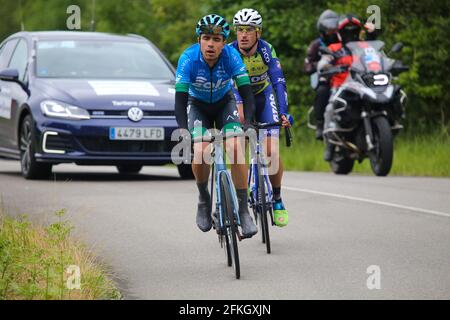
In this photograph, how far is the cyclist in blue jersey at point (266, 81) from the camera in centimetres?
1059

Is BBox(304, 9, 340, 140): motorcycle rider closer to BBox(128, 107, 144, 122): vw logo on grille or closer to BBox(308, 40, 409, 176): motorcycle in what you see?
BBox(308, 40, 409, 176): motorcycle

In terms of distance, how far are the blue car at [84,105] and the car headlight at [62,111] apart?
0.5 inches

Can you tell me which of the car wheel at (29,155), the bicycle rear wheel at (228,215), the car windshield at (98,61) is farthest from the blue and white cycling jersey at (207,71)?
the car windshield at (98,61)

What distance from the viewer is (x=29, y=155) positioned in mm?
15867

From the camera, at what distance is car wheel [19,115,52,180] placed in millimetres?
15750

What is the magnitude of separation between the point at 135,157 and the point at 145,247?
5.20 meters

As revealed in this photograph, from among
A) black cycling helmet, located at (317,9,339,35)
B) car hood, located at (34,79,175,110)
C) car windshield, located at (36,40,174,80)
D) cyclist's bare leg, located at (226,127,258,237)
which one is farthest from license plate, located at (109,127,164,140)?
cyclist's bare leg, located at (226,127,258,237)

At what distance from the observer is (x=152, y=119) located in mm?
15531

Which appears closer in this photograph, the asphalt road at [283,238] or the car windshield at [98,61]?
the asphalt road at [283,238]

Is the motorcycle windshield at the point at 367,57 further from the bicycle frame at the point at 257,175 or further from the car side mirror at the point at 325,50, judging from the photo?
the bicycle frame at the point at 257,175

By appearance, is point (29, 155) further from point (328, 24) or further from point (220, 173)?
point (220, 173)
